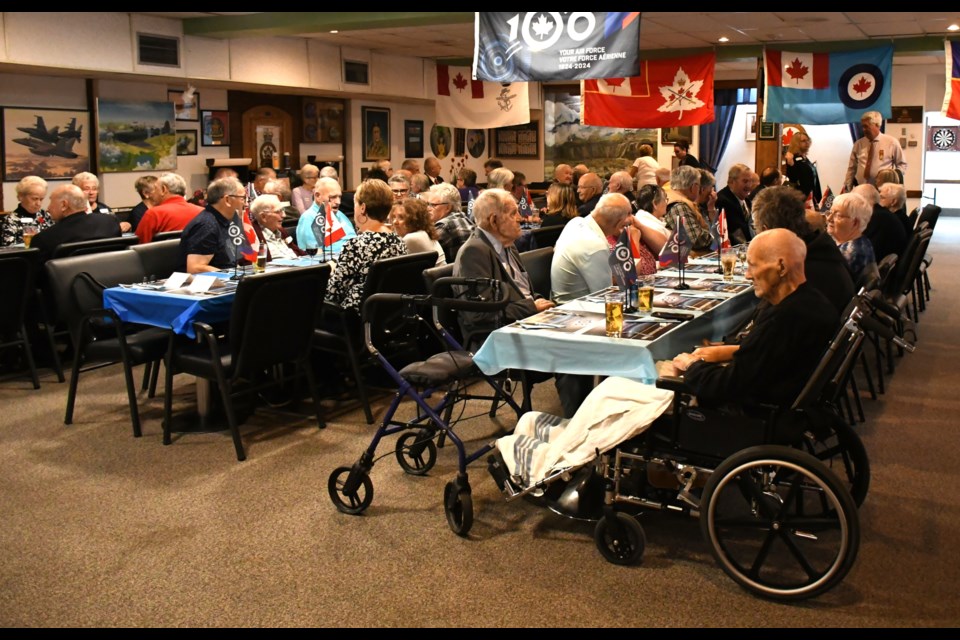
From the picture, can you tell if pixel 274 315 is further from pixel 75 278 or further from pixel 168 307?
pixel 75 278

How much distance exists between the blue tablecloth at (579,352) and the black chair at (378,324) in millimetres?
1116

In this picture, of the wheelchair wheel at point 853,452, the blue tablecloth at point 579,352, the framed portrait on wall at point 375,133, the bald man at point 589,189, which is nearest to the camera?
the wheelchair wheel at point 853,452

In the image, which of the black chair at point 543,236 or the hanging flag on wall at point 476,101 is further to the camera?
the hanging flag on wall at point 476,101

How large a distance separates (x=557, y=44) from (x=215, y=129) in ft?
21.0

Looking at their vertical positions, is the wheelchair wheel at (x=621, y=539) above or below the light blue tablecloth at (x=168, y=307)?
below

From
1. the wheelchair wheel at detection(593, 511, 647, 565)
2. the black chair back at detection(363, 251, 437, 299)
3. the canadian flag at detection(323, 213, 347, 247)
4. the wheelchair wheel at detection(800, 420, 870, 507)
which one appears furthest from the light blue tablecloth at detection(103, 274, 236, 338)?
the wheelchair wheel at detection(800, 420, 870, 507)

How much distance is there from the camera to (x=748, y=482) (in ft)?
9.91

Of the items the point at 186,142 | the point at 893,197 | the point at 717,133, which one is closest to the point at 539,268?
the point at 893,197

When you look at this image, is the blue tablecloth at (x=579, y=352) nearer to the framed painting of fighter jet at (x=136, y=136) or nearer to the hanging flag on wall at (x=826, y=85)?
the hanging flag on wall at (x=826, y=85)

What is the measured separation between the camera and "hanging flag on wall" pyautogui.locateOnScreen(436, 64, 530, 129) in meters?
10.6

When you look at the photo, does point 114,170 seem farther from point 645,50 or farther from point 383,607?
point 383,607

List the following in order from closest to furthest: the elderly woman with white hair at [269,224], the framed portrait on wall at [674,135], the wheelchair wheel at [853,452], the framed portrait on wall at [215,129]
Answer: the wheelchair wheel at [853,452], the elderly woman with white hair at [269,224], the framed portrait on wall at [215,129], the framed portrait on wall at [674,135]

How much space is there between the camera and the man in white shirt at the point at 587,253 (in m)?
4.82

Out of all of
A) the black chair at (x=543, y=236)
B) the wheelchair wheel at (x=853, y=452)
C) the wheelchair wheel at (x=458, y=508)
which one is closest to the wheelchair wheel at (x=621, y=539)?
the wheelchair wheel at (x=458, y=508)
